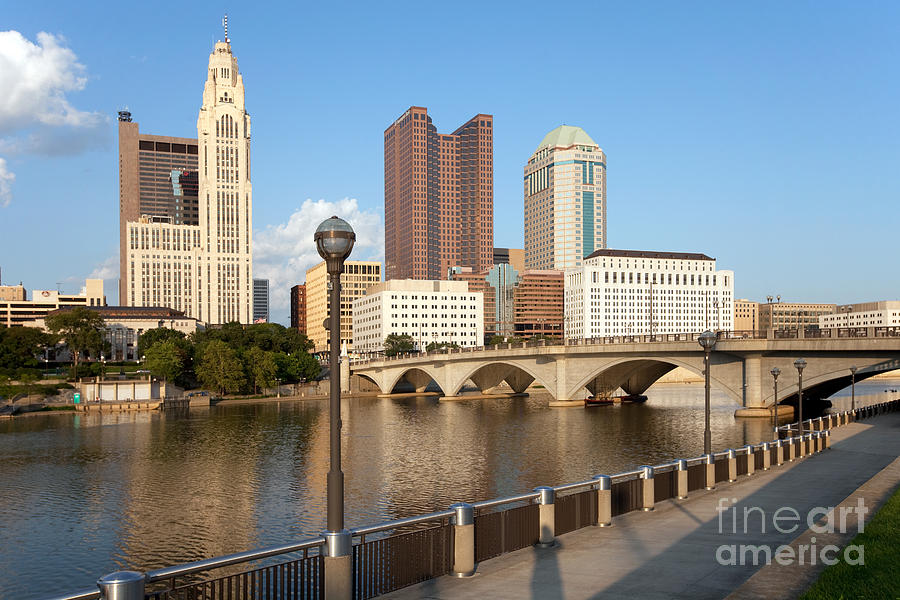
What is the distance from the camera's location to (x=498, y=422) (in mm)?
78875

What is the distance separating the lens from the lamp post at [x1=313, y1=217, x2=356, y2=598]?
42.0 ft

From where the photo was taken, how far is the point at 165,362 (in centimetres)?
11481

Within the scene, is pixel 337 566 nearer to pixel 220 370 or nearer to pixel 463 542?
pixel 463 542

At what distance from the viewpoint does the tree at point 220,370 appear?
11750 cm

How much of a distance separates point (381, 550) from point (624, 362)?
3056 inches

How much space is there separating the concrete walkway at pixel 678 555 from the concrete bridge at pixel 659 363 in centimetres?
3356

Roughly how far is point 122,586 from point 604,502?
42.6 ft

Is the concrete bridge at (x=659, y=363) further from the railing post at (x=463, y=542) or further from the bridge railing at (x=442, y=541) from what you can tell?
the railing post at (x=463, y=542)

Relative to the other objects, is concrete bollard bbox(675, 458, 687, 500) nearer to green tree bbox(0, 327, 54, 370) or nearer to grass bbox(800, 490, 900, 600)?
grass bbox(800, 490, 900, 600)

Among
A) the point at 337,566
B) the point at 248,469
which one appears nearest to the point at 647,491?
the point at 337,566

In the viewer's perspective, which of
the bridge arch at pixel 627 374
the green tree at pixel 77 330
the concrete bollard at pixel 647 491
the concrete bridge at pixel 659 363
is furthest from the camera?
the green tree at pixel 77 330

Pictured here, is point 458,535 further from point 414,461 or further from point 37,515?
point 414,461

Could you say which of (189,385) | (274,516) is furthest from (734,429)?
(189,385)

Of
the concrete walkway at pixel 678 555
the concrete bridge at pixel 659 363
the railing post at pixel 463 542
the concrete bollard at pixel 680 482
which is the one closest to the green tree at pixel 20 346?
the concrete bridge at pixel 659 363
